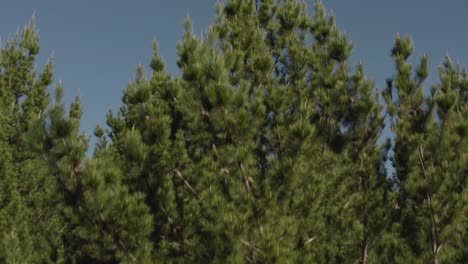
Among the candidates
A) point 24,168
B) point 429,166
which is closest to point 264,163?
point 429,166

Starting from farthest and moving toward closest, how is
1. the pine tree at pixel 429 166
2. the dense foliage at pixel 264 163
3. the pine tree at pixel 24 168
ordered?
1. the pine tree at pixel 24 168
2. the pine tree at pixel 429 166
3. the dense foliage at pixel 264 163

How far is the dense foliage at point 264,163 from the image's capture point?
5535mm

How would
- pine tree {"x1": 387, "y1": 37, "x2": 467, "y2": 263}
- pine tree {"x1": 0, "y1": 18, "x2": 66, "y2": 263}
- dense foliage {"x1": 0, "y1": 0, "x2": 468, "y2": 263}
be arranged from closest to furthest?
dense foliage {"x1": 0, "y1": 0, "x2": 468, "y2": 263}
pine tree {"x1": 387, "y1": 37, "x2": 467, "y2": 263}
pine tree {"x1": 0, "y1": 18, "x2": 66, "y2": 263}

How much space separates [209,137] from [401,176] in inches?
125

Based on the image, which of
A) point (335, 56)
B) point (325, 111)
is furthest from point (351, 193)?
point (335, 56)

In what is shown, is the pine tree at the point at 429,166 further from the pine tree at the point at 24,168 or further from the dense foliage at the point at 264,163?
the pine tree at the point at 24,168

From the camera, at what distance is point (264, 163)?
268 inches

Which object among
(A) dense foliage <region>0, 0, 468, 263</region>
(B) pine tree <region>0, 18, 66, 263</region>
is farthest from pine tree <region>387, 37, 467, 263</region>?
(B) pine tree <region>0, 18, 66, 263</region>

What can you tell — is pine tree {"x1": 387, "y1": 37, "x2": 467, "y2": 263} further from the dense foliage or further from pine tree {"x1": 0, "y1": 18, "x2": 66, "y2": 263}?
pine tree {"x1": 0, "y1": 18, "x2": 66, "y2": 263}

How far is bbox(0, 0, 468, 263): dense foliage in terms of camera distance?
5.54 m

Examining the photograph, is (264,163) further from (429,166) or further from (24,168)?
(24,168)

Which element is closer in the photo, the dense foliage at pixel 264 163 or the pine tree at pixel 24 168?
the dense foliage at pixel 264 163

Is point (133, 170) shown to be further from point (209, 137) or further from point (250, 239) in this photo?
point (250, 239)

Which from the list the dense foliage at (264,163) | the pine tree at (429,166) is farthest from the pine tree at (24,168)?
the pine tree at (429,166)
